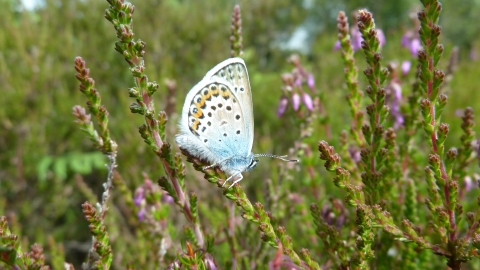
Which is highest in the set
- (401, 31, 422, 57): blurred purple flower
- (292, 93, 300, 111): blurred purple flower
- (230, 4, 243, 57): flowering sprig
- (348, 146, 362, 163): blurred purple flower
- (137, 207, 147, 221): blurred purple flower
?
(401, 31, 422, 57): blurred purple flower

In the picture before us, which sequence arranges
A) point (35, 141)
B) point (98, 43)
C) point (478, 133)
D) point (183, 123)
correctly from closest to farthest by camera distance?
point (183, 123) < point (478, 133) < point (35, 141) < point (98, 43)

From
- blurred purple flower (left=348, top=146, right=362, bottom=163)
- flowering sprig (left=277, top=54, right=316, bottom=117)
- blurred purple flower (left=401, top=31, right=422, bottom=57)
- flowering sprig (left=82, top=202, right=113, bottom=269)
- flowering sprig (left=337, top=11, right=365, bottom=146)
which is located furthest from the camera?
blurred purple flower (left=401, top=31, right=422, bottom=57)

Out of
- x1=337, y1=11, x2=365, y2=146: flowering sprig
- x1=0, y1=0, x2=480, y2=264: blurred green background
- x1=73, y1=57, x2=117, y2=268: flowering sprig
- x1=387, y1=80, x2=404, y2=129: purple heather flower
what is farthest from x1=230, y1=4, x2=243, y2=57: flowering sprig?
x1=0, y1=0, x2=480, y2=264: blurred green background

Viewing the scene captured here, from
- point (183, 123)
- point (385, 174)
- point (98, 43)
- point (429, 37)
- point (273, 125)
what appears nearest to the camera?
point (429, 37)

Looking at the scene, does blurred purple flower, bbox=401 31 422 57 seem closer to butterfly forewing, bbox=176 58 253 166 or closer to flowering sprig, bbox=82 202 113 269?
butterfly forewing, bbox=176 58 253 166

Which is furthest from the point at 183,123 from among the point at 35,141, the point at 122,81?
the point at 122,81

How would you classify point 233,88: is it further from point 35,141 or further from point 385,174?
point 35,141
